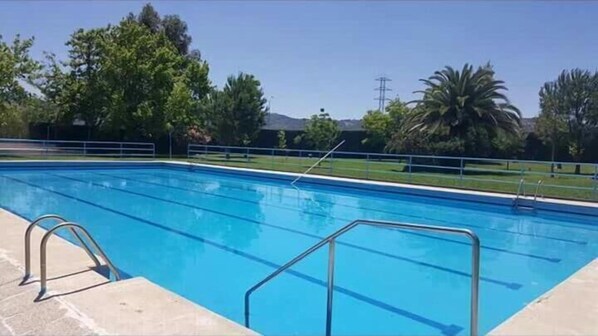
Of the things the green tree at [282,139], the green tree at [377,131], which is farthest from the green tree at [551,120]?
the green tree at [282,139]

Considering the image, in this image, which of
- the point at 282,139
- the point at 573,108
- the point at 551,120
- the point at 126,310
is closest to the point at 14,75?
the point at 282,139

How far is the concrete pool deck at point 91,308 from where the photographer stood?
122 inches

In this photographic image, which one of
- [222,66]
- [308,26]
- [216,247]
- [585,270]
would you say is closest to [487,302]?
[585,270]

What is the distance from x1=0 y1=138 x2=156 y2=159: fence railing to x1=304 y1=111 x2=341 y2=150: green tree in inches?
421

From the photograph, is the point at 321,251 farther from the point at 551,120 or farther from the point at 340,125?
the point at 340,125

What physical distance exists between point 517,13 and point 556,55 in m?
5.39

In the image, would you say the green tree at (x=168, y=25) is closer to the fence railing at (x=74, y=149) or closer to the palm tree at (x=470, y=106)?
the fence railing at (x=74, y=149)

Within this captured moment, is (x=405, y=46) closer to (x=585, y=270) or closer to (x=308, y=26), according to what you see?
(x=308, y=26)

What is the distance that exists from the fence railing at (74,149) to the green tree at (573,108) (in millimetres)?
19831

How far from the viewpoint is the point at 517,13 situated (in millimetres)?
11203

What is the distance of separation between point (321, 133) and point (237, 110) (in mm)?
6996

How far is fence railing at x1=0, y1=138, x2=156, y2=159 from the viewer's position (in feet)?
68.5

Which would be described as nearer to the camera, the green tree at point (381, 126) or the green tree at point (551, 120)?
the green tree at point (551, 120)

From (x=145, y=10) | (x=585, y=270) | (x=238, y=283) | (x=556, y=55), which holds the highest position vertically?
(x=145, y=10)
